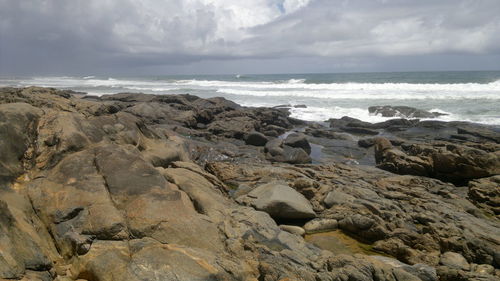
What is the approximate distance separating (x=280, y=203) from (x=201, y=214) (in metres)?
3.03

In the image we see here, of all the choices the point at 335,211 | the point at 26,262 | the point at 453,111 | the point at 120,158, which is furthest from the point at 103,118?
the point at 453,111

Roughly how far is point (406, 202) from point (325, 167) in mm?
3850

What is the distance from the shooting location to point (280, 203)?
28.2 ft

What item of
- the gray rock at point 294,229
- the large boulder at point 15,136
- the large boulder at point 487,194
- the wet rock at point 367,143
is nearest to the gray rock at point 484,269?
the gray rock at point 294,229

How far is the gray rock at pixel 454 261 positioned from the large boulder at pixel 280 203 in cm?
298

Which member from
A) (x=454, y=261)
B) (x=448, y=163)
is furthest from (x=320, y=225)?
(x=448, y=163)

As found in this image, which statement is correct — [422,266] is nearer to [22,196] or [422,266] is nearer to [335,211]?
[335,211]

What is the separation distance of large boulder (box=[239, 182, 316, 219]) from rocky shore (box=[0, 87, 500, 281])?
0.03 m

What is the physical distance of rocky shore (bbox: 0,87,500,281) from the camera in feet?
15.0

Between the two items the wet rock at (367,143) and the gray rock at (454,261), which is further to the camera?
the wet rock at (367,143)

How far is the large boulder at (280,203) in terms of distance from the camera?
8.61 metres

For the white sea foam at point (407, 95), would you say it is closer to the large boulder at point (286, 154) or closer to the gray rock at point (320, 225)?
the large boulder at point (286, 154)

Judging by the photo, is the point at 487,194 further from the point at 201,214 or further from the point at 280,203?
the point at 201,214

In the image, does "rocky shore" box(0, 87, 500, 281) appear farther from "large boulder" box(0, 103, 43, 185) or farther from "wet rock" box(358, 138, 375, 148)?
"wet rock" box(358, 138, 375, 148)
